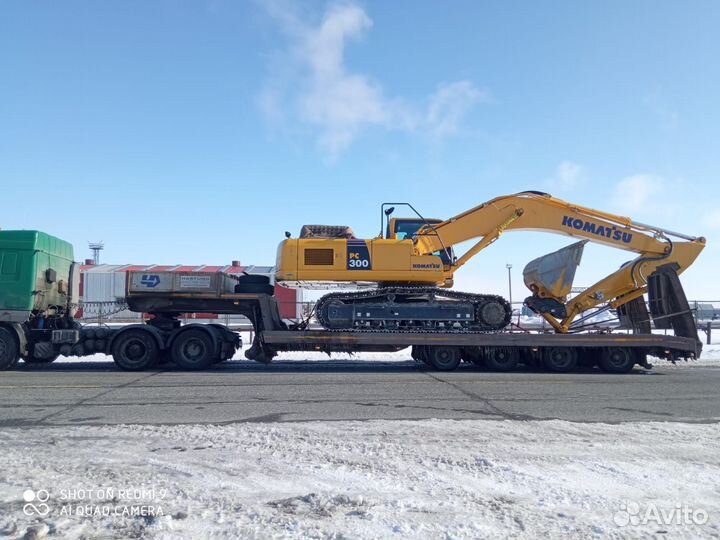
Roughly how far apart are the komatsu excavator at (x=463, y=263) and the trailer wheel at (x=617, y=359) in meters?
1.09

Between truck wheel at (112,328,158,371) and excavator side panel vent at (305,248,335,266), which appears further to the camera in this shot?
excavator side panel vent at (305,248,335,266)

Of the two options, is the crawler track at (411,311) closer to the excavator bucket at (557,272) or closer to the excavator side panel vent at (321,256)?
the excavator side panel vent at (321,256)

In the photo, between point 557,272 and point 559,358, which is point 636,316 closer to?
point 557,272

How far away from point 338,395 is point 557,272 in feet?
23.5

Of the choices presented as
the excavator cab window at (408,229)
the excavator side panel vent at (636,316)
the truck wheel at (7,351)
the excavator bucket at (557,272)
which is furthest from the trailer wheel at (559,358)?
the truck wheel at (7,351)

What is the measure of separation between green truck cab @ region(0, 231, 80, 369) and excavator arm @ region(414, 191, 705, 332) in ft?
29.3

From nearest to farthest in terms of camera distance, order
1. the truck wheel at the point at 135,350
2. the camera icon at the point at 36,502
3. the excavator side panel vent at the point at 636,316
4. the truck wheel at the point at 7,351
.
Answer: the camera icon at the point at 36,502 → the truck wheel at the point at 7,351 → the truck wheel at the point at 135,350 → the excavator side panel vent at the point at 636,316

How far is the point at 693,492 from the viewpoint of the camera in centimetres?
442

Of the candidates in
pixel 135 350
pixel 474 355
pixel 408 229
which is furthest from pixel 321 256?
pixel 135 350

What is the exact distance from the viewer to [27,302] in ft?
40.9

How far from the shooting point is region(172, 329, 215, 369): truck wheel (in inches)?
495

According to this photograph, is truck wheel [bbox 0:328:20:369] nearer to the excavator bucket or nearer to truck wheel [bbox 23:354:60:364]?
truck wheel [bbox 23:354:60:364]

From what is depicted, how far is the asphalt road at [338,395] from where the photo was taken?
7.30 meters

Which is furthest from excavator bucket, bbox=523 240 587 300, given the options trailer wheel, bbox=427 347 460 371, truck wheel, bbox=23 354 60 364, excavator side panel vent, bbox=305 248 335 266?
truck wheel, bbox=23 354 60 364
